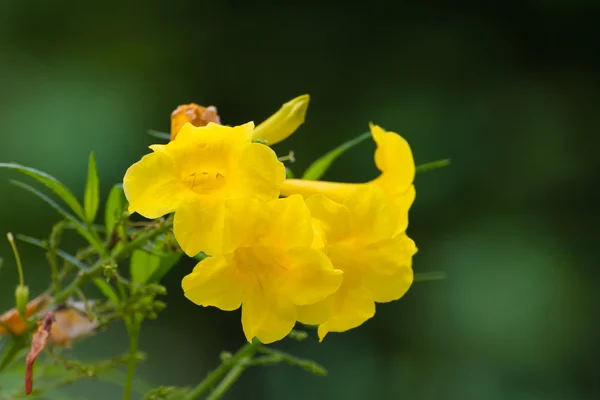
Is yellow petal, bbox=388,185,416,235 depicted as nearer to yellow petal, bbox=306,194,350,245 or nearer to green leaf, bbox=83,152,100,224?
yellow petal, bbox=306,194,350,245

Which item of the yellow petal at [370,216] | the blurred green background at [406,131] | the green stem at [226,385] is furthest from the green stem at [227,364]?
the blurred green background at [406,131]

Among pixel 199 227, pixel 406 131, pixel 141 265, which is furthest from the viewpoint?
pixel 406 131

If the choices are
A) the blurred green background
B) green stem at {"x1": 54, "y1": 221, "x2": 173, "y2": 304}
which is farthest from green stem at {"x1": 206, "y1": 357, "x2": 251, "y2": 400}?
the blurred green background

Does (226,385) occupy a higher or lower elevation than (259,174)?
lower

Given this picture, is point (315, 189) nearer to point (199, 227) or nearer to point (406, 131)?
point (199, 227)

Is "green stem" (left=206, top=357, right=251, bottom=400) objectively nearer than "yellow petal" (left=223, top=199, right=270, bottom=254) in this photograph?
No

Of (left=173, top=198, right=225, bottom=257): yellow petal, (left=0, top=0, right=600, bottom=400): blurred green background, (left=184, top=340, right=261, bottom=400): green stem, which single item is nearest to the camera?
(left=173, top=198, right=225, bottom=257): yellow petal

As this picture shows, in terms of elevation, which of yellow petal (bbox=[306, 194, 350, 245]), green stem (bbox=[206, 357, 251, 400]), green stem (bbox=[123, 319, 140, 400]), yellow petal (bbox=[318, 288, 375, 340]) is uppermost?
yellow petal (bbox=[306, 194, 350, 245])

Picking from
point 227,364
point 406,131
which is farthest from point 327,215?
point 406,131
